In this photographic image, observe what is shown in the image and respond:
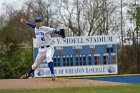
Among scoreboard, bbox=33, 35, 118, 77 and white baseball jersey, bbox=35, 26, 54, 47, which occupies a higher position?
white baseball jersey, bbox=35, 26, 54, 47

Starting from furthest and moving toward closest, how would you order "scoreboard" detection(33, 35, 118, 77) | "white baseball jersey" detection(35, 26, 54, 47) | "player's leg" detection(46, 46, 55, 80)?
"scoreboard" detection(33, 35, 118, 77) < "white baseball jersey" detection(35, 26, 54, 47) < "player's leg" detection(46, 46, 55, 80)

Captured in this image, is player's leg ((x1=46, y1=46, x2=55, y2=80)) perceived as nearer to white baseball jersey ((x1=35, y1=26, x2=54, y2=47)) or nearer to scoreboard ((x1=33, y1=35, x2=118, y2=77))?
white baseball jersey ((x1=35, y1=26, x2=54, y2=47))

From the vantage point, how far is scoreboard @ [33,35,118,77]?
89.4 feet

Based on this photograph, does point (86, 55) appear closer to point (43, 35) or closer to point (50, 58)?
point (43, 35)

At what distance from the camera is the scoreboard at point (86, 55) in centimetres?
2725

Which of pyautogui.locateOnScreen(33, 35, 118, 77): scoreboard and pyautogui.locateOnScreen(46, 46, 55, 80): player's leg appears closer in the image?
pyautogui.locateOnScreen(46, 46, 55, 80): player's leg

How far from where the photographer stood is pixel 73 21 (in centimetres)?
4716

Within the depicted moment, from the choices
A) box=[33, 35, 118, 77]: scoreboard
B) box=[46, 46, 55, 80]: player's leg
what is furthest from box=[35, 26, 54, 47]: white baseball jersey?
box=[33, 35, 118, 77]: scoreboard

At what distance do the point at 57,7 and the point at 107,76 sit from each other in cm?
2164

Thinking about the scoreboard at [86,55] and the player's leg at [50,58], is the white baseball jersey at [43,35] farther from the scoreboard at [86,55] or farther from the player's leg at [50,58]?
the scoreboard at [86,55]

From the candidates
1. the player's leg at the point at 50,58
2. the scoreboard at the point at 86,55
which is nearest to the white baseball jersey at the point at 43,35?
the player's leg at the point at 50,58

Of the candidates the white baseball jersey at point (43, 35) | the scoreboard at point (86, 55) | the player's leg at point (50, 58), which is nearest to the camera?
the player's leg at point (50, 58)

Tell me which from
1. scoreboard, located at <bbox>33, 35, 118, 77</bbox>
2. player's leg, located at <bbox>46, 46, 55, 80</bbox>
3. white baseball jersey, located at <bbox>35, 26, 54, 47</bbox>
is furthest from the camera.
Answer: scoreboard, located at <bbox>33, 35, 118, 77</bbox>

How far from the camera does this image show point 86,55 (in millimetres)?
27281
